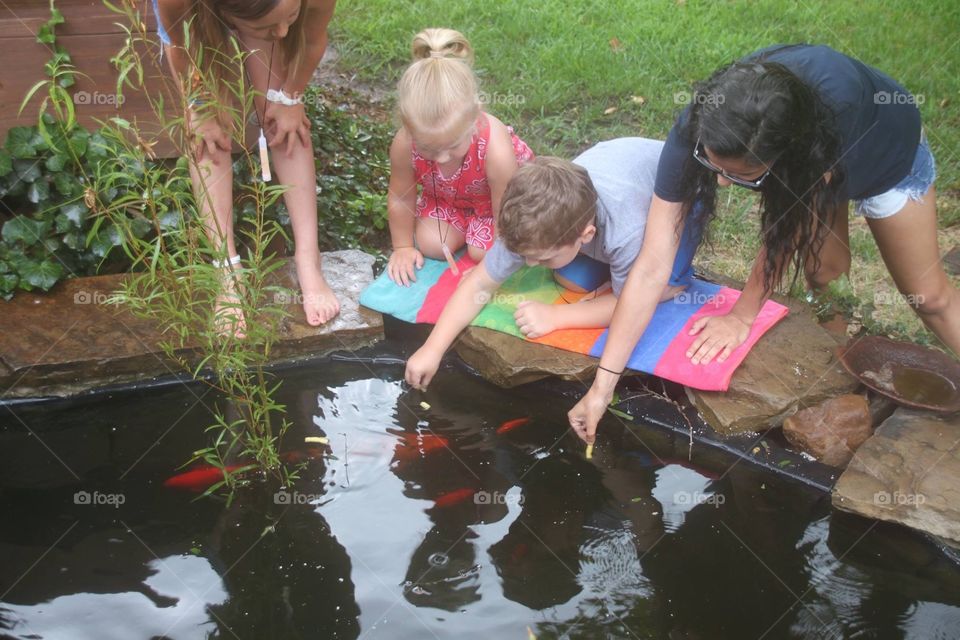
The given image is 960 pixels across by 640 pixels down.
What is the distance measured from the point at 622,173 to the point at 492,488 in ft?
4.36

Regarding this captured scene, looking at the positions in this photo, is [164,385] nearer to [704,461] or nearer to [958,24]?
[704,461]

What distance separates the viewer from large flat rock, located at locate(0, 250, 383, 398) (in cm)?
350

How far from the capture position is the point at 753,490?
3.14m

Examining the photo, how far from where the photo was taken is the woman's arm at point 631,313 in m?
3.08

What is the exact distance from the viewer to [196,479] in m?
3.09

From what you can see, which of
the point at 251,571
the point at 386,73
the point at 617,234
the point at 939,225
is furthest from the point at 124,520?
the point at 939,225

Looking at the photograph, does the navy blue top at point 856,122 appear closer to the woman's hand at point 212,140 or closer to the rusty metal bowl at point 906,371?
the rusty metal bowl at point 906,371

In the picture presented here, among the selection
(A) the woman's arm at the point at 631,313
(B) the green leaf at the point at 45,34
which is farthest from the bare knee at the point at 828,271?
(B) the green leaf at the point at 45,34

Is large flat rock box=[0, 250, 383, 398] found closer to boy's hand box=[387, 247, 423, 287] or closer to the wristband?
boy's hand box=[387, 247, 423, 287]

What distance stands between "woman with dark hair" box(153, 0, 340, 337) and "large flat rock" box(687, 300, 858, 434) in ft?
5.46

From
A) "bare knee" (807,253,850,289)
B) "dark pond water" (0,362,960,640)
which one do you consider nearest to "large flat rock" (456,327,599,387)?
"dark pond water" (0,362,960,640)

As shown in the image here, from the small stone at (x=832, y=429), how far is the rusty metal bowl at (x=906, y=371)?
0.45ft

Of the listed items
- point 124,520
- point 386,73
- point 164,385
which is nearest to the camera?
point 124,520

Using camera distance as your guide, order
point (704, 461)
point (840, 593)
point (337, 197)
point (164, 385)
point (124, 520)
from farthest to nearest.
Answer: point (337, 197) < point (164, 385) < point (704, 461) < point (124, 520) < point (840, 593)
